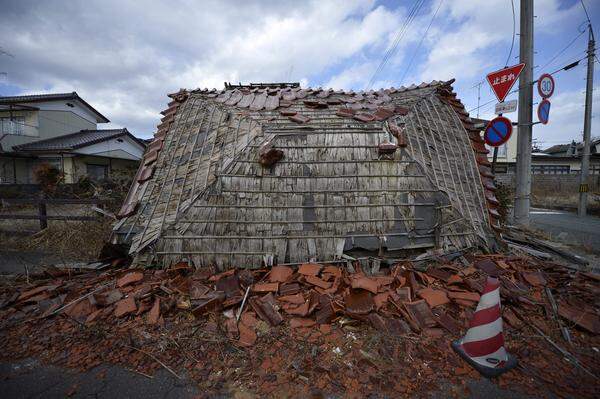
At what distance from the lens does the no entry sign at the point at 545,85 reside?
265 inches

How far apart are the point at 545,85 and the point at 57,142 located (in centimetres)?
2792

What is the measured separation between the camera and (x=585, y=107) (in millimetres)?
12828

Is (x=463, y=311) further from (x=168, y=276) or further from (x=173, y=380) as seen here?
(x=168, y=276)

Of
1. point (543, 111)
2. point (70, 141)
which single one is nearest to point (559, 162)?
point (543, 111)

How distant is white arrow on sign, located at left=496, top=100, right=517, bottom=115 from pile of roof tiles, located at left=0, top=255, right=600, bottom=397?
4027 millimetres

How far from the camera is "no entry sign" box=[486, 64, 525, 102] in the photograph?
21.5ft

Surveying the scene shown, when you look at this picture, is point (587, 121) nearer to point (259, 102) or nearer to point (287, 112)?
point (287, 112)

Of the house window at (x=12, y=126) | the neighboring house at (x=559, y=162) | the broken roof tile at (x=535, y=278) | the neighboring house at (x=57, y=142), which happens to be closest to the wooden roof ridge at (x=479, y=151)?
the broken roof tile at (x=535, y=278)

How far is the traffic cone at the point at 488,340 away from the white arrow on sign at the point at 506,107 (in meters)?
5.86

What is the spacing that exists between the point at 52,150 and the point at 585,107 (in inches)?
1240

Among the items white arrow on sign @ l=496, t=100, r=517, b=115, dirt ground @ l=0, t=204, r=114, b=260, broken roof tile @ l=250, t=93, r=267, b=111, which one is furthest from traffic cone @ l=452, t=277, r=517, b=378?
dirt ground @ l=0, t=204, r=114, b=260

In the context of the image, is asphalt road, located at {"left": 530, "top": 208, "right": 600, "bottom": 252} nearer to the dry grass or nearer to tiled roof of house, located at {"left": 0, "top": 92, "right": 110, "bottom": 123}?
the dry grass

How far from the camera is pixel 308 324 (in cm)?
342

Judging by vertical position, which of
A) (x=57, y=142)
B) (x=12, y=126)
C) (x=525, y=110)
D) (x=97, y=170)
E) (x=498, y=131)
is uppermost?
(x=12, y=126)
